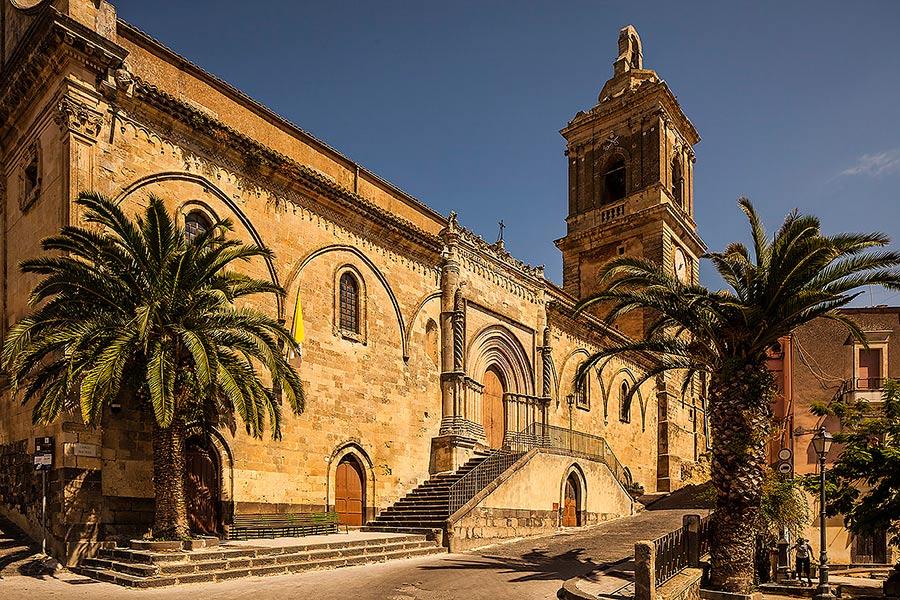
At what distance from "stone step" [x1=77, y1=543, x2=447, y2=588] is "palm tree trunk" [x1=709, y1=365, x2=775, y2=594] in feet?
22.1

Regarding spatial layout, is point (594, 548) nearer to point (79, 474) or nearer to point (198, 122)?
point (79, 474)

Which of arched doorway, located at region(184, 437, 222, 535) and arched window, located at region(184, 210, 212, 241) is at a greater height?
arched window, located at region(184, 210, 212, 241)

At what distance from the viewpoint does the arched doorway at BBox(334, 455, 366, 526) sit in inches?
757

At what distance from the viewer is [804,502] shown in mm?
17953

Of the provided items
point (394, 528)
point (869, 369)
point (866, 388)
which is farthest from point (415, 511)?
point (869, 369)

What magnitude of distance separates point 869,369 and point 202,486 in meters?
26.0

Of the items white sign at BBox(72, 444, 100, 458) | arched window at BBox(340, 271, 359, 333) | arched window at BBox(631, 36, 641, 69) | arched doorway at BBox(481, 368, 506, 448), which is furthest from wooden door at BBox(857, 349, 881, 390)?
white sign at BBox(72, 444, 100, 458)

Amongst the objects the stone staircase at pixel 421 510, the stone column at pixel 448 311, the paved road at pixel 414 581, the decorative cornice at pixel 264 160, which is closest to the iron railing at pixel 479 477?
the stone staircase at pixel 421 510

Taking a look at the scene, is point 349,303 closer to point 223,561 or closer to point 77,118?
point 77,118

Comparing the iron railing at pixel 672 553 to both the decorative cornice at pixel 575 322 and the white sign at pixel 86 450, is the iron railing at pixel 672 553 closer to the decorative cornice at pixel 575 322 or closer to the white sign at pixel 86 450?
the white sign at pixel 86 450

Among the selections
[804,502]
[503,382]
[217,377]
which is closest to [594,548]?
[804,502]

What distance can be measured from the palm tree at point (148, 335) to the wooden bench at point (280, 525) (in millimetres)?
A: 2751

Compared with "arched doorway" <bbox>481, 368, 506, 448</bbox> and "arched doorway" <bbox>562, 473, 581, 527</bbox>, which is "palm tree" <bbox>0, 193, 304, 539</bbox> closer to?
"arched doorway" <bbox>562, 473, 581, 527</bbox>

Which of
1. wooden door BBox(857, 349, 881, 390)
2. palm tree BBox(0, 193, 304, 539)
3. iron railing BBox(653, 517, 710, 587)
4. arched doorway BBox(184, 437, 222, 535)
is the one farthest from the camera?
wooden door BBox(857, 349, 881, 390)
